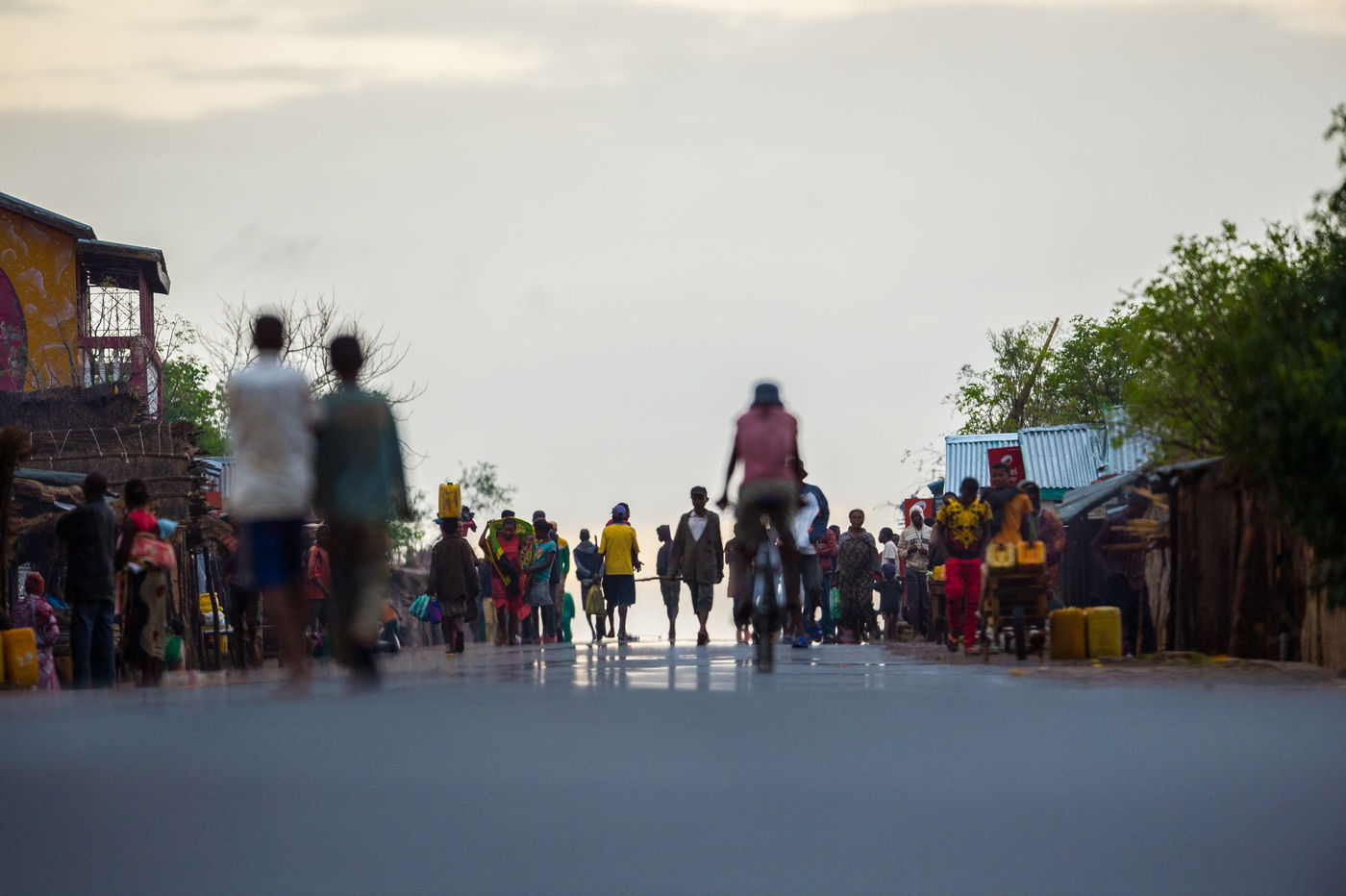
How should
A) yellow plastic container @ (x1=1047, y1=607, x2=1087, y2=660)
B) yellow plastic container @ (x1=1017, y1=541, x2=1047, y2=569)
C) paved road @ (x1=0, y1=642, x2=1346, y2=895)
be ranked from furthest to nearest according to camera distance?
yellow plastic container @ (x1=1047, y1=607, x2=1087, y2=660), yellow plastic container @ (x1=1017, y1=541, x2=1047, y2=569), paved road @ (x1=0, y1=642, x2=1346, y2=895)

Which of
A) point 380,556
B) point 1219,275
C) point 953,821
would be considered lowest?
point 953,821

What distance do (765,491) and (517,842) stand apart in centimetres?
869

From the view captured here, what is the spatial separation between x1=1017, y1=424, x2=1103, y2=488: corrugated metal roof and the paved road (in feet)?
151

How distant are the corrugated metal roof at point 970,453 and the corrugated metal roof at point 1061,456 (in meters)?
0.72

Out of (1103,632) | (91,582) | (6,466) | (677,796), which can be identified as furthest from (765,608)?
(677,796)

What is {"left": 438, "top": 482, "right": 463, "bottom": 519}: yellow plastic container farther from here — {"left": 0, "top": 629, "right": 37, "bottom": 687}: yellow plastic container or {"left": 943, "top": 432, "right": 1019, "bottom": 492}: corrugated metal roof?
{"left": 943, "top": 432, "right": 1019, "bottom": 492}: corrugated metal roof

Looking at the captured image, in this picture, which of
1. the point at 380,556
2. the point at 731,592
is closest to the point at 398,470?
the point at 380,556

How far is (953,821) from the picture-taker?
17.5ft

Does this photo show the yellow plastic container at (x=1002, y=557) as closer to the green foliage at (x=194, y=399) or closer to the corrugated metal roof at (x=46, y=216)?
the corrugated metal roof at (x=46, y=216)

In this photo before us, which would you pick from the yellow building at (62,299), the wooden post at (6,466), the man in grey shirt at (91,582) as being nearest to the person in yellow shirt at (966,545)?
the man in grey shirt at (91,582)

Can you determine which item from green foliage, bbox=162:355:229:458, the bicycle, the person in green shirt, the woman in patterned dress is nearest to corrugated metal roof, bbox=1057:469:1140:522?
the bicycle

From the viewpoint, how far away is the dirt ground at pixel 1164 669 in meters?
12.9

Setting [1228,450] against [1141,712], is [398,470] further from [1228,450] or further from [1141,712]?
[1228,450]

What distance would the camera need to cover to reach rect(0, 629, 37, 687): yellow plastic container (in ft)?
54.2
